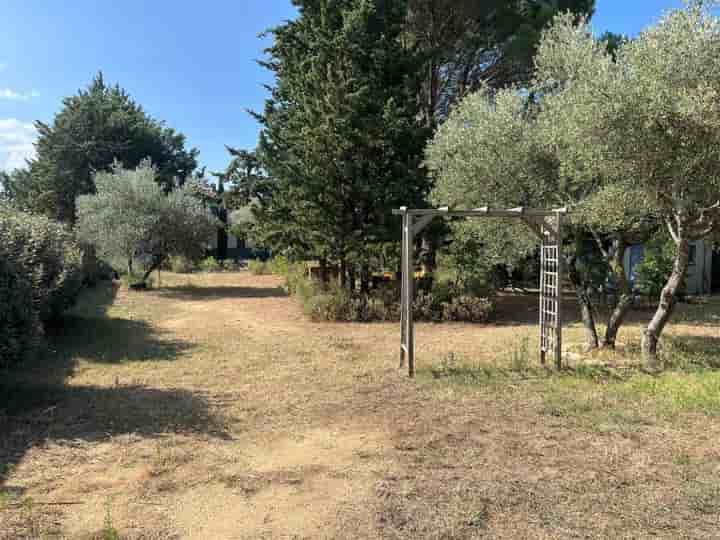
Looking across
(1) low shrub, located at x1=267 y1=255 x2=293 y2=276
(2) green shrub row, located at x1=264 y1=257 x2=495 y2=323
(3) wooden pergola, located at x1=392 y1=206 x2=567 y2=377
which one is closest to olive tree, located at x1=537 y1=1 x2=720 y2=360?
(3) wooden pergola, located at x1=392 y1=206 x2=567 y2=377

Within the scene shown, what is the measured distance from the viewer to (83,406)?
19.3ft

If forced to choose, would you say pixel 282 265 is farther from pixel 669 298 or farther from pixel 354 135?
pixel 669 298

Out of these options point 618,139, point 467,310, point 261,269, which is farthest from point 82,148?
point 618,139

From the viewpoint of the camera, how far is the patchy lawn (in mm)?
3418

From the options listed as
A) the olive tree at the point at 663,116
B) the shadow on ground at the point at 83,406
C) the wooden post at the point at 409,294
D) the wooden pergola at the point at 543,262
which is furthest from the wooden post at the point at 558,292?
the shadow on ground at the point at 83,406

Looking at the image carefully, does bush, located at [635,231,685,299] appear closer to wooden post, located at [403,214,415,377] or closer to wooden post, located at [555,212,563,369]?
wooden post, located at [555,212,563,369]

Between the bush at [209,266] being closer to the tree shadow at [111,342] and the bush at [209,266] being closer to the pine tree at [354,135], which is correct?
the pine tree at [354,135]

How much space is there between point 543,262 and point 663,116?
9.02 ft

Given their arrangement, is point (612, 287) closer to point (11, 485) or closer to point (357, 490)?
point (357, 490)

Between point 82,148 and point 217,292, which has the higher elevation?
point 82,148

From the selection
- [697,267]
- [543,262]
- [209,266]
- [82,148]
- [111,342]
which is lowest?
[111,342]

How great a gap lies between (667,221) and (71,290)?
35.0 feet

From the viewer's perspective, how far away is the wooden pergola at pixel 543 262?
7.23m

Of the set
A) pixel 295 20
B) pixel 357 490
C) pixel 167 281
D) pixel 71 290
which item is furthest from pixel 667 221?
pixel 167 281
